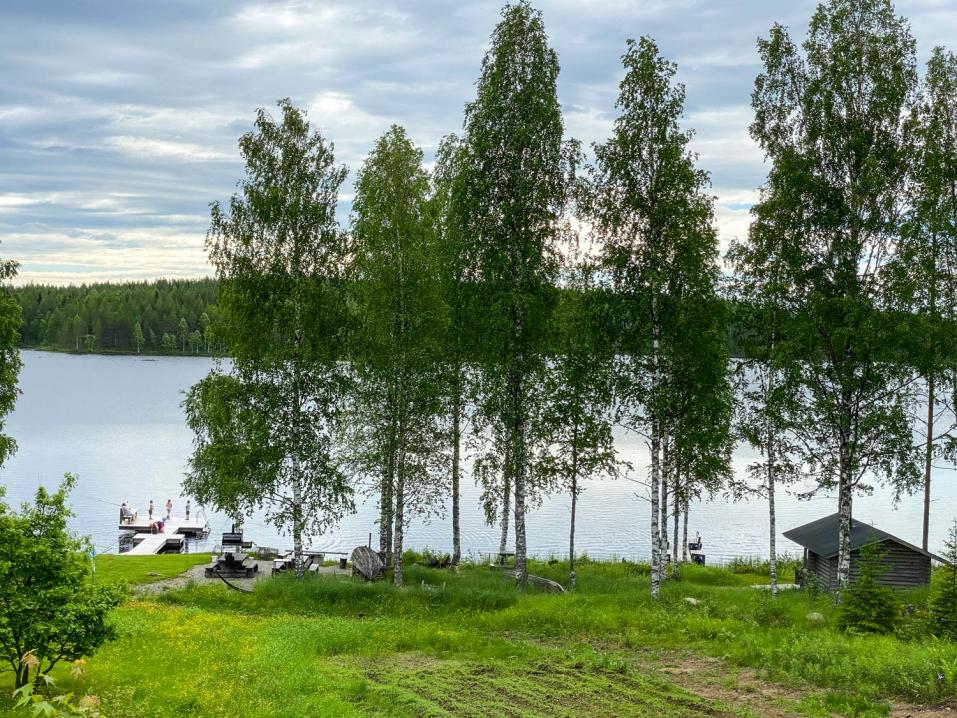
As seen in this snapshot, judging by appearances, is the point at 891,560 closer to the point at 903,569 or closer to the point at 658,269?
the point at 903,569

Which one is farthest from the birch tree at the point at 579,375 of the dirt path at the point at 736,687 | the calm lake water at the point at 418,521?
the dirt path at the point at 736,687

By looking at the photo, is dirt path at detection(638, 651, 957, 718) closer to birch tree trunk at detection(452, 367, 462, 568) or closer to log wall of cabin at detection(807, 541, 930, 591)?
birch tree trunk at detection(452, 367, 462, 568)

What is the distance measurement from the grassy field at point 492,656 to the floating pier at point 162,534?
18848 millimetres

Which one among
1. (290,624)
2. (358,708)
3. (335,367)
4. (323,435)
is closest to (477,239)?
(335,367)

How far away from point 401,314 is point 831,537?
20173 mm

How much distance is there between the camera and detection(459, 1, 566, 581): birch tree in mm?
28469

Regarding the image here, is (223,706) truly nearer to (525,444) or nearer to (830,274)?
(525,444)

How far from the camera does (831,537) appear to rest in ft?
112

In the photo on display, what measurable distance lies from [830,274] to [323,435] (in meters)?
18.9

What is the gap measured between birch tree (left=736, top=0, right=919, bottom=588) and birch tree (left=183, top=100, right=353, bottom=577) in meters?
15.6

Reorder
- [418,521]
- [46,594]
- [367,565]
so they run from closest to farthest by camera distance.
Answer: [46,594] < [367,565] < [418,521]

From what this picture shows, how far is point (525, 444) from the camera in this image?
29.5 metres

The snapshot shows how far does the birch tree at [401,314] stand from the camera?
30.1 meters

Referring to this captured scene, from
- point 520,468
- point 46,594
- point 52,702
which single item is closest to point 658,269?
point 520,468
